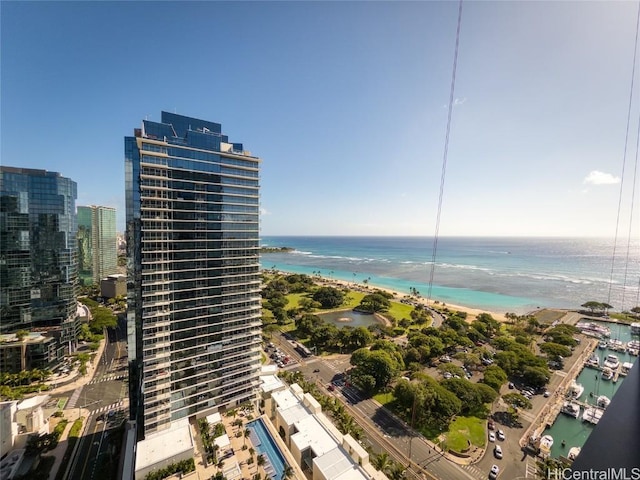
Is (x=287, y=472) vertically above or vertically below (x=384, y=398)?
above

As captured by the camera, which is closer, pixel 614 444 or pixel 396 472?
pixel 614 444

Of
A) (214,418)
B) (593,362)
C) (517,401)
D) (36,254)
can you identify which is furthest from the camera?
(593,362)

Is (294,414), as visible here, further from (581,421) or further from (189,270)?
(581,421)

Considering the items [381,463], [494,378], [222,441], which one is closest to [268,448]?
[222,441]

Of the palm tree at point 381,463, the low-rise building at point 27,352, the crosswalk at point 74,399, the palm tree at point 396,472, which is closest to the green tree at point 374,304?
the palm tree at point 381,463

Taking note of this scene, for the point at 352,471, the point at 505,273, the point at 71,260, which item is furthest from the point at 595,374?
the point at 505,273

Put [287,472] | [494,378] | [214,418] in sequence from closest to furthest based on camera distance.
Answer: [287,472]
[214,418]
[494,378]

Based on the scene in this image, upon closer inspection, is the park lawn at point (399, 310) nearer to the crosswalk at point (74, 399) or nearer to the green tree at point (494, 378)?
the green tree at point (494, 378)
